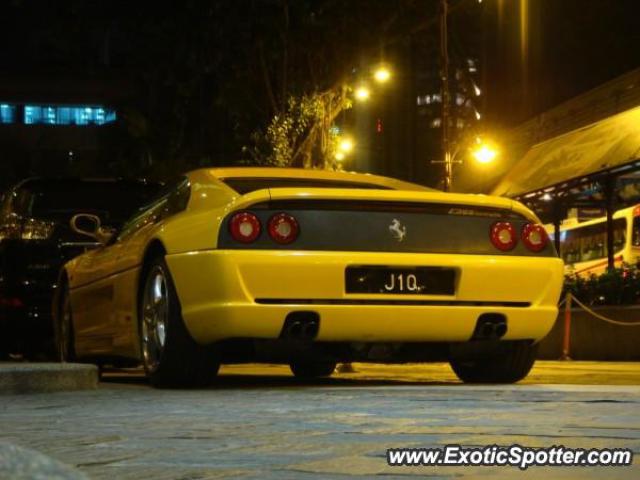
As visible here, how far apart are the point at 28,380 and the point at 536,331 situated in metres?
2.91

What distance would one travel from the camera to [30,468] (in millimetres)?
3545

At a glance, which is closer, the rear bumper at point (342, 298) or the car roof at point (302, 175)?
the rear bumper at point (342, 298)

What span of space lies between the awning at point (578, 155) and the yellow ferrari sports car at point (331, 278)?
12.3 metres

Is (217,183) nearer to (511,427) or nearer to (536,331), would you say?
→ (536,331)

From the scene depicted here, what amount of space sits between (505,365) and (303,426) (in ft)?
10.0

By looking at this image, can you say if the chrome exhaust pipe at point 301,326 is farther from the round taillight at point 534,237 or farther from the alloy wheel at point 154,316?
the round taillight at point 534,237

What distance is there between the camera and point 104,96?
90.2m

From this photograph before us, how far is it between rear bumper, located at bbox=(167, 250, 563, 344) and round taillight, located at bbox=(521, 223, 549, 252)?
11 centimetres

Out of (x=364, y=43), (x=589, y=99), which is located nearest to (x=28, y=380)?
(x=589, y=99)

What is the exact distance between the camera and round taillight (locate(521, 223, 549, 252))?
7617 millimetres

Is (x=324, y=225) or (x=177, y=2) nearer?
(x=324, y=225)

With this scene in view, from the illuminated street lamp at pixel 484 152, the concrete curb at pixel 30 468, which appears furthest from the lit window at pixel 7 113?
the concrete curb at pixel 30 468

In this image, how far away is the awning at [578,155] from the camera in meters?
20.6

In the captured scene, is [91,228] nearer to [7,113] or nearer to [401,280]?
[401,280]
